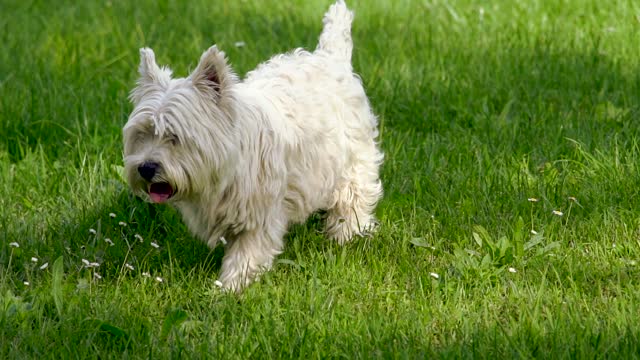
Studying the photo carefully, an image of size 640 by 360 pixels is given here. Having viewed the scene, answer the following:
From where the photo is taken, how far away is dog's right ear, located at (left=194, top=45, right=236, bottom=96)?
15.4 feet

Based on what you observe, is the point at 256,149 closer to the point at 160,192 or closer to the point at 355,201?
the point at 160,192

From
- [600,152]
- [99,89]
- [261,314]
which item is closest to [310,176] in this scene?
[261,314]

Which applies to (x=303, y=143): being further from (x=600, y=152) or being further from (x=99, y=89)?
(x=99, y=89)

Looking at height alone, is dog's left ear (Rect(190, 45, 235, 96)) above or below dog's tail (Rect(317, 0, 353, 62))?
above

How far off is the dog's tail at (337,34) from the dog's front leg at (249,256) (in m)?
1.28

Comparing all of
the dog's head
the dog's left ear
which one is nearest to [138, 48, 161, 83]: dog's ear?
the dog's head

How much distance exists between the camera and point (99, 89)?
7.50m

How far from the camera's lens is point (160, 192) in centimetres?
479

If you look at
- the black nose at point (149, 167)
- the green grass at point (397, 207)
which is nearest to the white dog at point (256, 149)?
the black nose at point (149, 167)

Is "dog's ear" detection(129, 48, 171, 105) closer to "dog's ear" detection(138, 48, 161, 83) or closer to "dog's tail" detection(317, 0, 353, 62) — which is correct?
"dog's ear" detection(138, 48, 161, 83)

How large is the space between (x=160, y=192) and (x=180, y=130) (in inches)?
12.4

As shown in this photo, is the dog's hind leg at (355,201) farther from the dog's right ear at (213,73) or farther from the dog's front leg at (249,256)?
the dog's right ear at (213,73)

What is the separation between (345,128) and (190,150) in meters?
1.24

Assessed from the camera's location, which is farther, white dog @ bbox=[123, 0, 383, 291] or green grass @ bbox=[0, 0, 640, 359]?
white dog @ bbox=[123, 0, 383, 291]
